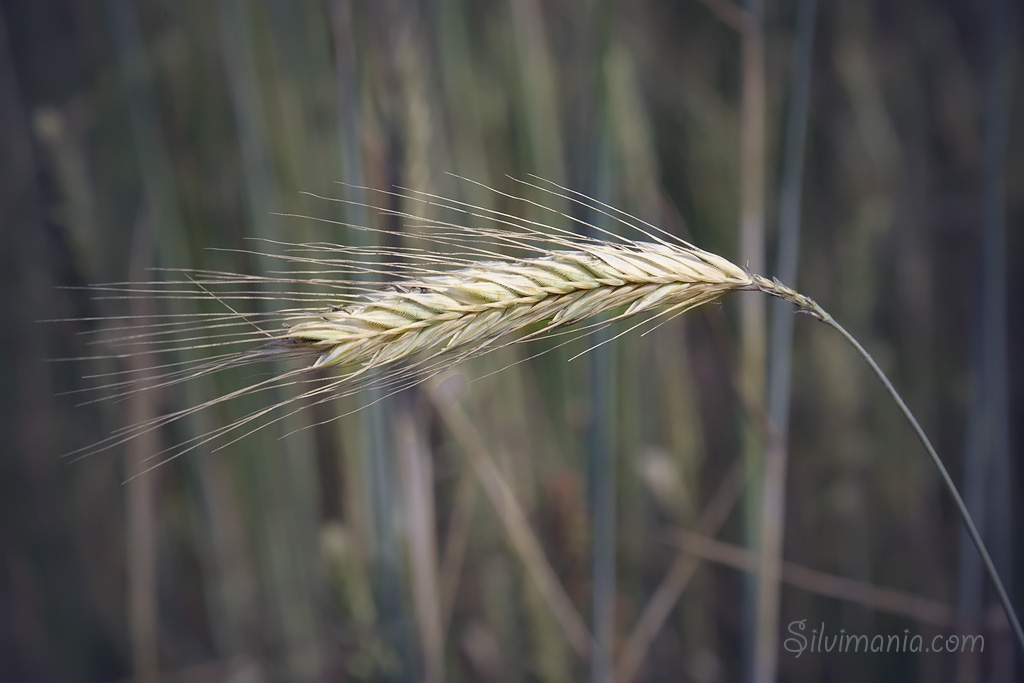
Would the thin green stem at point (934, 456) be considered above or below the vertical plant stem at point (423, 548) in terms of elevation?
above

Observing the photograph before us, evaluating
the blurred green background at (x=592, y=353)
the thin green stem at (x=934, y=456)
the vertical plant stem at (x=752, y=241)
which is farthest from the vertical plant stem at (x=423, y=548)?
the thin green stem at (x=934, y=456)

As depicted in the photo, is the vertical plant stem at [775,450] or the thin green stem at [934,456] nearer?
the thin green stem at [934,456]

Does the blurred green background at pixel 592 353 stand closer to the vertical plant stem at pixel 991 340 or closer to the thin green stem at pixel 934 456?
the vertical plant stem at pixel 991 340

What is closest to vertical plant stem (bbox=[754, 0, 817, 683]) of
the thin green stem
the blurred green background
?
the blurred green background

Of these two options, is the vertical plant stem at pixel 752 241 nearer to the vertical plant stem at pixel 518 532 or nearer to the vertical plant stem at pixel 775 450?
the vertical plant stem at pixel 775 450

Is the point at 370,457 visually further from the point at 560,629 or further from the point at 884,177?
the point at 884,177

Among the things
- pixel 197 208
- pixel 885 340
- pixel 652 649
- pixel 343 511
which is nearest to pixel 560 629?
pixel 652 649

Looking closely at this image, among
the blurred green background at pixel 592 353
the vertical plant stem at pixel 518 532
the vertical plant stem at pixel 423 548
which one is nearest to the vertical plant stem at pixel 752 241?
the blurred green background at pixel 592 353

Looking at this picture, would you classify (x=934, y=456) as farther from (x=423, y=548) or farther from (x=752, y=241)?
(x=423, y=548)

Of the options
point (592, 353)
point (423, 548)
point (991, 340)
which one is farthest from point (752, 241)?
point (423, 548)
